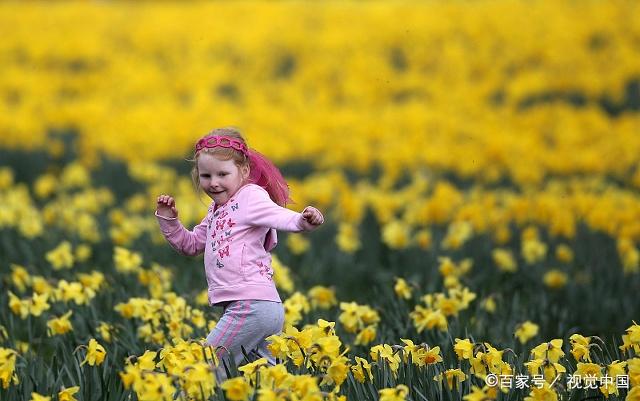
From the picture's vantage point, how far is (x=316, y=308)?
4207 millimetres

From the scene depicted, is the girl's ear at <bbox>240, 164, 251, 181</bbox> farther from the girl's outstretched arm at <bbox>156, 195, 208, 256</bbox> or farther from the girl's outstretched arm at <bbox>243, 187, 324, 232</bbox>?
the girl's outstretched arm at <bbox>156, 195, 208, 256</bbox>

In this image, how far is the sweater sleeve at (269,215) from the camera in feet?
9.32

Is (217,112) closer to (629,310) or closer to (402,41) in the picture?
(402,41)

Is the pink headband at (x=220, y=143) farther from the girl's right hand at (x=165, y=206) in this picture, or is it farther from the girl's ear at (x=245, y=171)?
the girl's right hand at (x=165, y=206)

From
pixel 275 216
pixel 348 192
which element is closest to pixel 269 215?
pixel 275 216

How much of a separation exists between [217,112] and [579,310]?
705 centimetres

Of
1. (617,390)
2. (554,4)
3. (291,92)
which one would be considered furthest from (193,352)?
(554,4)

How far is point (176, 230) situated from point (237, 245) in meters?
0.32

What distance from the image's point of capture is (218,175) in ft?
10.0

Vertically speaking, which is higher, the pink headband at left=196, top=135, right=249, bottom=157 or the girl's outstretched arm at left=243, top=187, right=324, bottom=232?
the pink headband at left=196, top=135, right=249, bottom=157

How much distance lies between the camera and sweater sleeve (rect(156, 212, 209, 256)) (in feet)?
10.6

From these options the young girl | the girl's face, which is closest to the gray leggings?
the young girl

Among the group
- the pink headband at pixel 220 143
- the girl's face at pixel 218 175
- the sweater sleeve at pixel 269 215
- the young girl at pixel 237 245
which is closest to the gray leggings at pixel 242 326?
the young girl at pixel 237 245

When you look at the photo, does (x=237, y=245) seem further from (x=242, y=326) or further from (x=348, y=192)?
(x=348, y=192)
